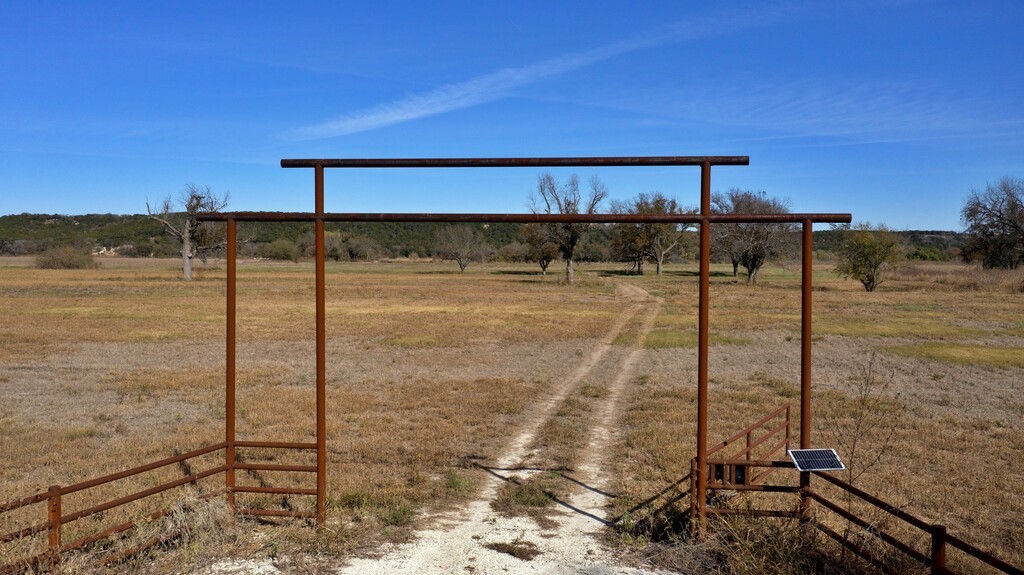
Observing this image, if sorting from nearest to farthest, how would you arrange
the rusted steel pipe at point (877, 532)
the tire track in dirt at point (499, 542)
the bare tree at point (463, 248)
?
the rusted steel pipe at point (877, 532), the tire track in dirt at point (499, 542), the bare tree at point (463, 248)

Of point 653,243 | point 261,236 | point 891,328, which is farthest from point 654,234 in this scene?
point 261,236

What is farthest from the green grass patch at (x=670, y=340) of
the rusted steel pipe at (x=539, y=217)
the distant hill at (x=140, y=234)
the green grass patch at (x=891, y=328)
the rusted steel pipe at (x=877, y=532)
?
the distant hill at (x=140, y=234)

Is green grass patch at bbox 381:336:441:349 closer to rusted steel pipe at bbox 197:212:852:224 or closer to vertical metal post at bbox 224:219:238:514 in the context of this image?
vertical metal post at bbox 224:219:238:514

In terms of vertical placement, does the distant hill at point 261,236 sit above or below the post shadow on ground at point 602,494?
above

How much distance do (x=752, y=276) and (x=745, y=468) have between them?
2257 inches

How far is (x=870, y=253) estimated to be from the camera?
2023 inches

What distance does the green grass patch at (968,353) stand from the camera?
18031 mm

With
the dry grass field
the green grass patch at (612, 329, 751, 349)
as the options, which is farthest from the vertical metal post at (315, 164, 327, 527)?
the green grass patch at (612, 329, 751, 349)

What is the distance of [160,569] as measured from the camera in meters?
5.04

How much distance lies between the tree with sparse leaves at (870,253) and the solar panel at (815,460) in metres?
51.0

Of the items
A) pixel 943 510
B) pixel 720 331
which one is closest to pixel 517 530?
pixel 943 510

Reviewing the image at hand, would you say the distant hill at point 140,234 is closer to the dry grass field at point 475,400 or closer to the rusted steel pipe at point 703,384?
the dry grass field at point 475,400

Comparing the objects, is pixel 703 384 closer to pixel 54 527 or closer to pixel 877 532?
pixel 877 532

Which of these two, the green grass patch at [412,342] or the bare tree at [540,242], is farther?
the bare tree at [540,242]
